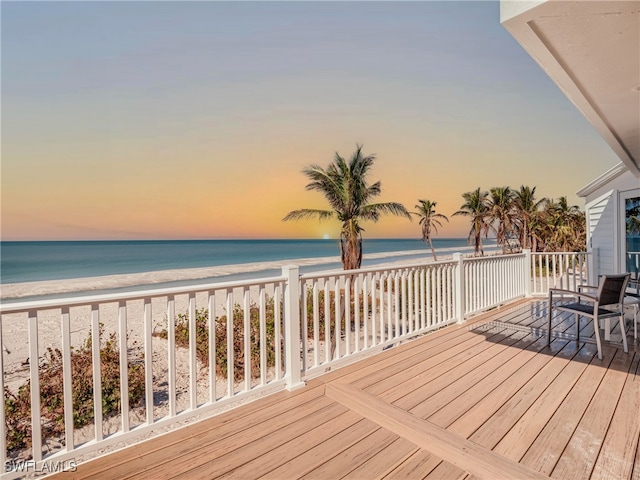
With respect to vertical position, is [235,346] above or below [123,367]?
below

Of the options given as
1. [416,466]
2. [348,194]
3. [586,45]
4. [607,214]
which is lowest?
[416,466]

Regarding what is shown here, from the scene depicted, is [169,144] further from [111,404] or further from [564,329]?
[564,329]

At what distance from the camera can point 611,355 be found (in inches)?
125

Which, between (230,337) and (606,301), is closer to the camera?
(230,337)

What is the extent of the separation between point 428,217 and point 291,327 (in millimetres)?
20896

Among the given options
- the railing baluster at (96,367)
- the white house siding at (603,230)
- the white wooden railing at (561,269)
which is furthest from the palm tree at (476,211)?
the railing baluster at (96,367)

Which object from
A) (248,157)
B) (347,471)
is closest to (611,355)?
(347,471)

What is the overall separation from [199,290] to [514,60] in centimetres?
1054

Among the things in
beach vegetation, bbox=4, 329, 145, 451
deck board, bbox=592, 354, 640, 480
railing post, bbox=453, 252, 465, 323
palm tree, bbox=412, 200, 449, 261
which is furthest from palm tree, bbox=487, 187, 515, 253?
beach vegetation, bbox=4, 329, 145, 451

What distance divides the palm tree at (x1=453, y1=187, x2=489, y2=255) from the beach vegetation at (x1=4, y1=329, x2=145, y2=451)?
22117mm

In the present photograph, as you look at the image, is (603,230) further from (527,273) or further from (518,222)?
(518,222)

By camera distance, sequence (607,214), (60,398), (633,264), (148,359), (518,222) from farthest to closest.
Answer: (518,222), (607,214), (633,264), (60,398), (148,359)

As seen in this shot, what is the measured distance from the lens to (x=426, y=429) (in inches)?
75.7

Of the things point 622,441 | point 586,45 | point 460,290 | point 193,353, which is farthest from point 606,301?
point 193,353
